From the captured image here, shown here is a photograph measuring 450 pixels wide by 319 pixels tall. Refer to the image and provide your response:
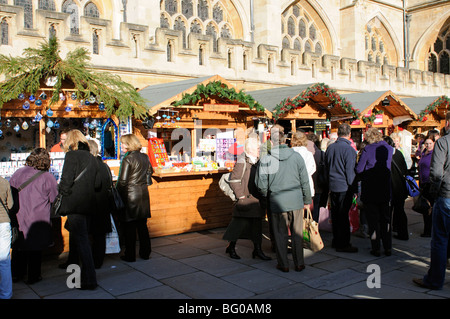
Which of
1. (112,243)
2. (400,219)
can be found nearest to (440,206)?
(400,219)

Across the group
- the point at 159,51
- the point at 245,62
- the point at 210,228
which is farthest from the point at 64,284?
the point at 245,62

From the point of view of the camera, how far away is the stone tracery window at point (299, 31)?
704 inches

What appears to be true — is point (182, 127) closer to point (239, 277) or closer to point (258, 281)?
point (239, 277)

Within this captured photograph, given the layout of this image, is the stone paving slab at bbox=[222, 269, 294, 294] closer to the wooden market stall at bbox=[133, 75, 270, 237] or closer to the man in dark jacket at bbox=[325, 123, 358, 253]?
the man in dark jacket at bbox=[325, 123, 358, 253]

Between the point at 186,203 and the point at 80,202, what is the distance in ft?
9.61

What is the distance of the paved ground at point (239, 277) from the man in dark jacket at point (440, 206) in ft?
0.77

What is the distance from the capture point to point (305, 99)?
9.88 meters

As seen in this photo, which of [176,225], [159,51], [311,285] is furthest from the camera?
[159,51]

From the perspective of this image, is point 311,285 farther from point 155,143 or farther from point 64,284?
point 155,143

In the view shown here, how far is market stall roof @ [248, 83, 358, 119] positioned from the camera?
9.54 metres

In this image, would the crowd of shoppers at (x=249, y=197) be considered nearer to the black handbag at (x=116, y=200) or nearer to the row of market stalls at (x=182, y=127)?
the black handbag at (x=116, y=200)

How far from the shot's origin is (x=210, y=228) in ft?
25.4

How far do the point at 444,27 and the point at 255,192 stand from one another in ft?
67.9

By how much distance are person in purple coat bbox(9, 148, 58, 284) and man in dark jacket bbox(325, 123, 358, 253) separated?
3.70m
